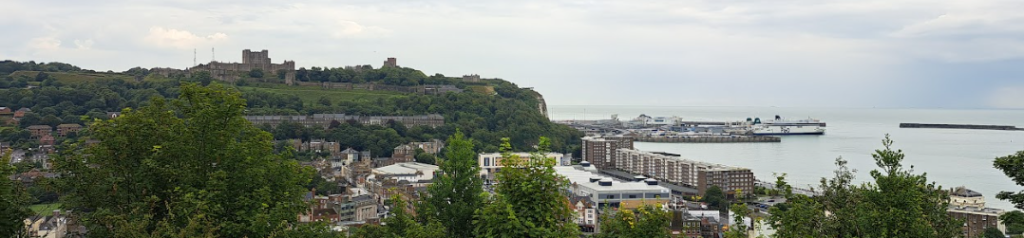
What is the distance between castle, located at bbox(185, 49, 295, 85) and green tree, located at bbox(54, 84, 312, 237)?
115 ft

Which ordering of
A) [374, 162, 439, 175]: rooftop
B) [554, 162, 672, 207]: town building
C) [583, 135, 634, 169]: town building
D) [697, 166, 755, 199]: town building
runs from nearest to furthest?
[554, 162, 672, 207]: town building → [697, 166, 755, 199]: town building → [374, 162, 439, 175]: rooftop → [583, 135, 634, 169]: town building

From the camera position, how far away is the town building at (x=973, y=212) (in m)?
12.9

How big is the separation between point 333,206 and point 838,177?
10.8m

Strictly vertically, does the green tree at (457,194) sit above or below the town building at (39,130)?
above

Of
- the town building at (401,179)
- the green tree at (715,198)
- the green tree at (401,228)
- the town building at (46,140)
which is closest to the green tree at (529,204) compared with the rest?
the green tree at (401,228)

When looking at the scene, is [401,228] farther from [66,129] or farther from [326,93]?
[326,93]

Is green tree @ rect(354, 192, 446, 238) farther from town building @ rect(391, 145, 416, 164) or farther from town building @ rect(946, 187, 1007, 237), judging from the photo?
town building @ rect(391, 145, 416, 164)

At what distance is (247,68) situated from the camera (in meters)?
40.9

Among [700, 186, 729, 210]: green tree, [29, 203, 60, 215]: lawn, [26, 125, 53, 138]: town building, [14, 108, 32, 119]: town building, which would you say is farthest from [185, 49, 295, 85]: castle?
[700, 186, 729, 210]: green tree

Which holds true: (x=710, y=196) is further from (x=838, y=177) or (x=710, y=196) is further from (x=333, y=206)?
(x=838, y=177)

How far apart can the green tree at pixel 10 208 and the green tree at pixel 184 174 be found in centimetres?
18

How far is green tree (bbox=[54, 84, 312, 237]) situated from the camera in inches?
133

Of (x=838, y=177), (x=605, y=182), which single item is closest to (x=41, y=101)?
(x=605, y=182)

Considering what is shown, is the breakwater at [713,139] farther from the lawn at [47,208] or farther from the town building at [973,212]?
the lawn at [47,208]
